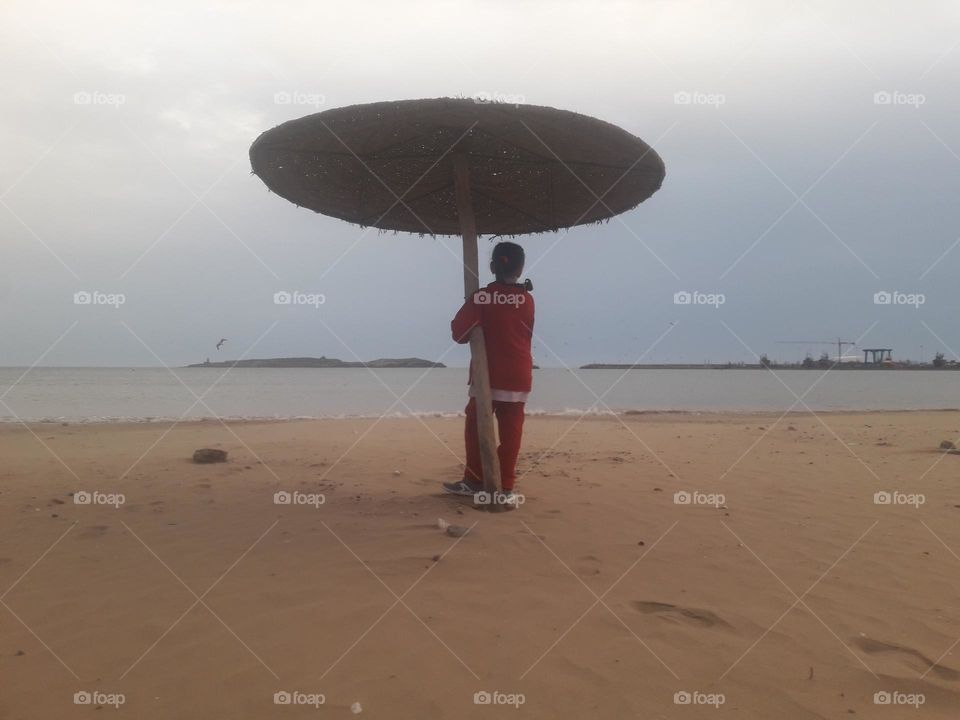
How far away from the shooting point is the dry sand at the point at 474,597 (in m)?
2.32

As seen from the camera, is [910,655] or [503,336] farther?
[503,336]

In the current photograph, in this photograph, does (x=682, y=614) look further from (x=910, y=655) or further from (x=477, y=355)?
(x=477, y=355)

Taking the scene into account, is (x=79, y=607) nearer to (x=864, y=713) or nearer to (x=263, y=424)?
(x=864, y=713)

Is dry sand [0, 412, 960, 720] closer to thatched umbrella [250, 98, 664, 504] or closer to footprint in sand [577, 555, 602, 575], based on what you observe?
footprint in sand [577, 555, 602, 575]

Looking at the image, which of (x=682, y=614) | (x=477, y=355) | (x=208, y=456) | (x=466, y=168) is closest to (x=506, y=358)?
(x=477, y=355)

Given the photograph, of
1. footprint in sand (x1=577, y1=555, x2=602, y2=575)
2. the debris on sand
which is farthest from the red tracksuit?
the debris on sand

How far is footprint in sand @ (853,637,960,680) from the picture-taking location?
8.14ft

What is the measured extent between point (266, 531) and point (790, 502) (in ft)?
13.3

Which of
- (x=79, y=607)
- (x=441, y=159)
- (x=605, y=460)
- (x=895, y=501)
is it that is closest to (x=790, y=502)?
(x=895, y=501)

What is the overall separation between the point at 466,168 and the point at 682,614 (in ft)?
11.3

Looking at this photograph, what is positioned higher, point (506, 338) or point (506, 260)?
point (506, 260)

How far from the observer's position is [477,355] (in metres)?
4.68

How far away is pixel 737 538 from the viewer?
4.12 m

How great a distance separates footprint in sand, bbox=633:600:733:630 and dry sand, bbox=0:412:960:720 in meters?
0.01
